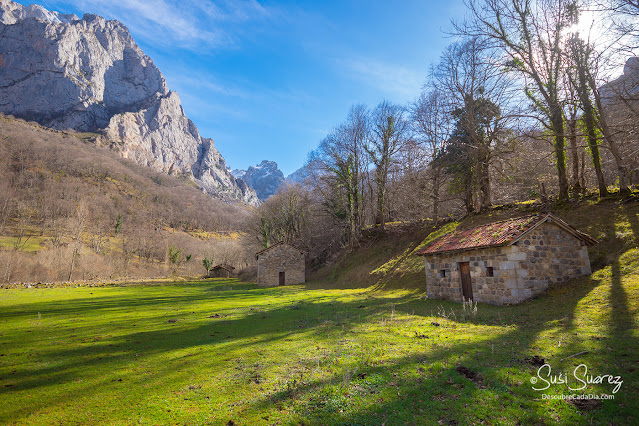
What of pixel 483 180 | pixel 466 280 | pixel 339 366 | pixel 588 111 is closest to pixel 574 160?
pixel 588 111

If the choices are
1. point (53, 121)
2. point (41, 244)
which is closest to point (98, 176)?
point (41, 244)

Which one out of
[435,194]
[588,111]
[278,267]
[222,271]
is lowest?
[222,271]

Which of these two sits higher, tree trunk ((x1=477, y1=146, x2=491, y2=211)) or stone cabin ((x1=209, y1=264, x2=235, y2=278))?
tree trunk ((x1=477, y1=146, x2=491, y2=211))

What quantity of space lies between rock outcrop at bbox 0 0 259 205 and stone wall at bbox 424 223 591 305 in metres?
182

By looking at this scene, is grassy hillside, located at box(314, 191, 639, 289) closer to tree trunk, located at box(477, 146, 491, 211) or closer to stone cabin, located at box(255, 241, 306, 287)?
tree trunk, located at box(477, 146, 491, 211)

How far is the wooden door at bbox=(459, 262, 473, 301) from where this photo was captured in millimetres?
13698

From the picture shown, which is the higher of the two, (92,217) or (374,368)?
(92,217)

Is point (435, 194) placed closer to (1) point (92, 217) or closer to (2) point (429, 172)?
(2) point (429, 172)

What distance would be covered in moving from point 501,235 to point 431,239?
10960 mm

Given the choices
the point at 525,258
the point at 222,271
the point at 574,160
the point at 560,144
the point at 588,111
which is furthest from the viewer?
the point at 222,271

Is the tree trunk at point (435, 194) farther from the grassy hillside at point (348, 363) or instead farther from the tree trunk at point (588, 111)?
the grassy hillside at point (348, 363)

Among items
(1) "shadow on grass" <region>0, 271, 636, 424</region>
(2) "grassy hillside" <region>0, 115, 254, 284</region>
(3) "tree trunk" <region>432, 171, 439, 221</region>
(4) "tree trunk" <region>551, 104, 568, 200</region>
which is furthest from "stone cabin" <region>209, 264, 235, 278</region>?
(4) "tree trunk" <region>551, 104, 568, 200</region>

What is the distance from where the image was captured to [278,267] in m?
34.3

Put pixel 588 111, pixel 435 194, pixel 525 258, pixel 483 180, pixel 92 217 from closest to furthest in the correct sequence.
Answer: pixel 525 258 → pixel 588 111 → pixel 483 180 → pixel 435 194 → pixel 92 217
